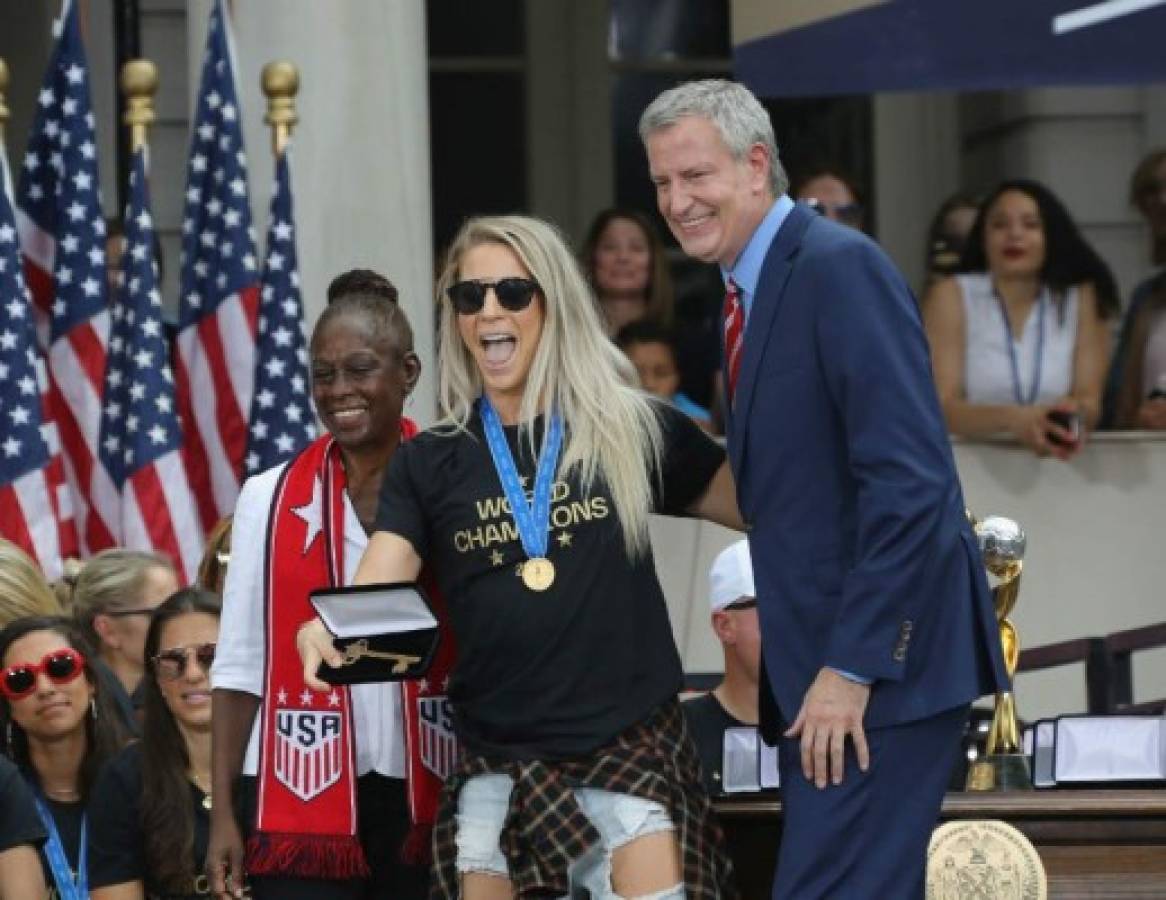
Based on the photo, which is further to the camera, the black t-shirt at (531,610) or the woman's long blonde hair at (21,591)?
the woman's long blonde hair at (21,591)

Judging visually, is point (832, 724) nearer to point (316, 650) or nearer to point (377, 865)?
point (316, 650)

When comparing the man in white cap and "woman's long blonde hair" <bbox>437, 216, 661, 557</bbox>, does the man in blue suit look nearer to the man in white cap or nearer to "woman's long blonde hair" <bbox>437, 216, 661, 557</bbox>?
"woman's long blonde hair" <bbox>437, 216, 661, 557</bbox>

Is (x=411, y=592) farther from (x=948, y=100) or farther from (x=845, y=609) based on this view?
(x=948, y=100)

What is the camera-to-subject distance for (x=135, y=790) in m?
7.33

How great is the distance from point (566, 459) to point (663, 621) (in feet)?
1.14

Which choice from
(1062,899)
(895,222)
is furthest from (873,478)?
(895,222)

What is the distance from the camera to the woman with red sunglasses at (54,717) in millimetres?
7512

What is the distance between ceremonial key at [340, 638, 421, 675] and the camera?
19.2 feet

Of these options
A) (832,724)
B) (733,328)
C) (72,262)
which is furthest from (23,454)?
(832,724)

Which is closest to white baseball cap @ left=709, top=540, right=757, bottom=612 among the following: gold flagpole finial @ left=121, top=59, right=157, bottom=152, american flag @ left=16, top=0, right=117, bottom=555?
american flag @ left=16, top=0, right=117, bottom=555

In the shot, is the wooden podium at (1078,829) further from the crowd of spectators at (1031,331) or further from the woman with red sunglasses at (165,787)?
the crowd of spectators at (1031,331)

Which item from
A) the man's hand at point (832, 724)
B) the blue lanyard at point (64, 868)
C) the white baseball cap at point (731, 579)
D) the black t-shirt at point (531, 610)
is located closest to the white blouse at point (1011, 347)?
the white baseball cap at point (731, 579)

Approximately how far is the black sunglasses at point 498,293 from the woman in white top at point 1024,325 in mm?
5133

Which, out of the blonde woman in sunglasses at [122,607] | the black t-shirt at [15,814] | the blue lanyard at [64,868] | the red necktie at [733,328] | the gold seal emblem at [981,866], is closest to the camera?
the red necktie at [733,328]
